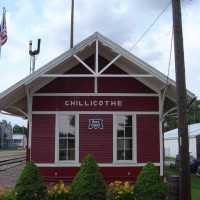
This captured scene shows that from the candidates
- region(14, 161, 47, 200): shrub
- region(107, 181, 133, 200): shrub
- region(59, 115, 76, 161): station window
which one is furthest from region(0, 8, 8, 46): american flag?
region(107, 181, 133, 200): shrub

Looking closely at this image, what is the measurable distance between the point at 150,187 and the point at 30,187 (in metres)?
3.23

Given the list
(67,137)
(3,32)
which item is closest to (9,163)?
(3,32)

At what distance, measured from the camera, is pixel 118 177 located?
17.7 m

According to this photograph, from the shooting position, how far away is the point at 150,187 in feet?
39.9

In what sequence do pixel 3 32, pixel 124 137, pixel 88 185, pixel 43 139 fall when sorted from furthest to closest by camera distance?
pixel 3 32 → pixel 124 137 → pixel 43 139 → pixel 88 185

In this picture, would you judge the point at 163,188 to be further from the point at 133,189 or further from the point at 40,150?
the point at 40,150

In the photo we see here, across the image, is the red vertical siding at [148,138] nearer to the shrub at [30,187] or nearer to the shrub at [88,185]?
the shrub at [88,185]

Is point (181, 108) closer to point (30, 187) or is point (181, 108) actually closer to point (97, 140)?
point (30, 187)

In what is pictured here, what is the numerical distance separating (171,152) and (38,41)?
120 ft

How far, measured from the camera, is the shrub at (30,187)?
11703 mm

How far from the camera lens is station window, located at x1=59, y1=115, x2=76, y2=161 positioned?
17734mm

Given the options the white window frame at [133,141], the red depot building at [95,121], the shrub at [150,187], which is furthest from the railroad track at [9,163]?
the shrub at [150,187]

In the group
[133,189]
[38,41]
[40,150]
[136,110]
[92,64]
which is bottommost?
[133,189]

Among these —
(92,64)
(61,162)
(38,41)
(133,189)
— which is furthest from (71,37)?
(133,189)
